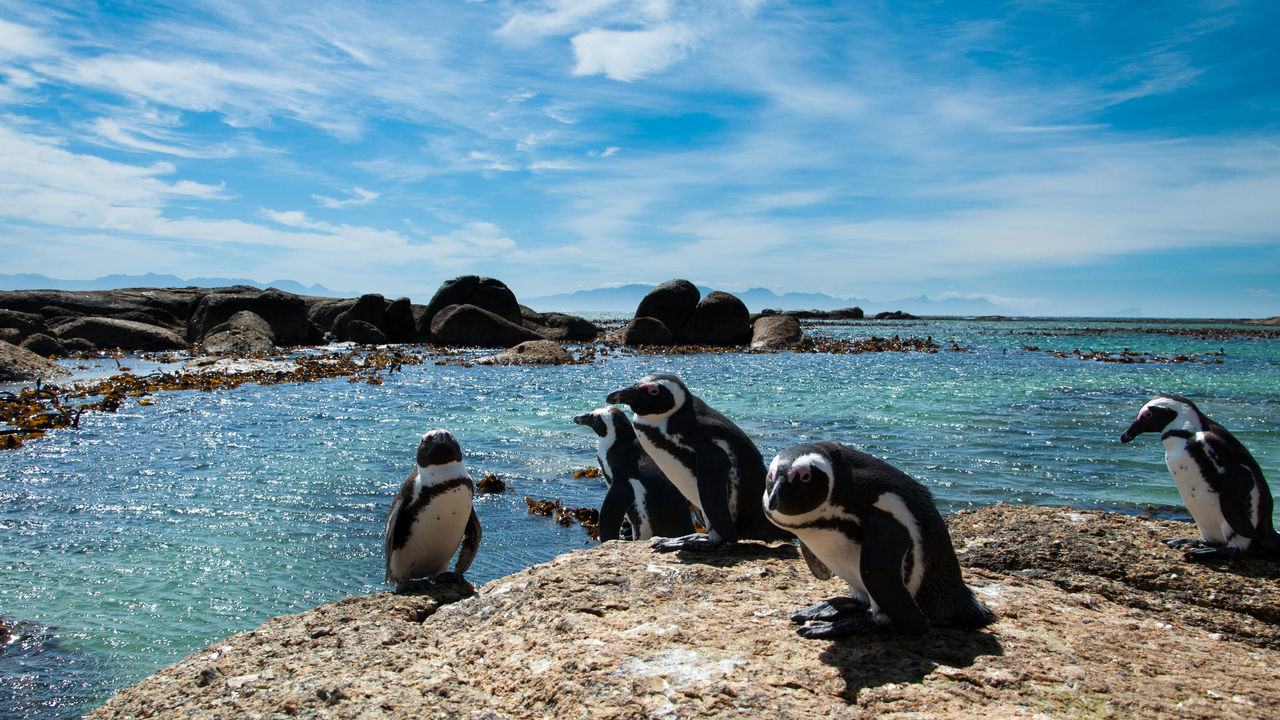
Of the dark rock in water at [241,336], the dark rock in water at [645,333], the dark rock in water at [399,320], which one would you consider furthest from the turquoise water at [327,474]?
the dark rock in water at [399,320]

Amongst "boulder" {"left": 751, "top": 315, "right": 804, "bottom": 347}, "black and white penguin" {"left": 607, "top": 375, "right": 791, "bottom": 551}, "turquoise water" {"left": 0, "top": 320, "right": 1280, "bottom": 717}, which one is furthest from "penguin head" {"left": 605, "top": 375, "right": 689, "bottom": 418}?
"boulder" {"left": 751, "top": 315, "right": 804, "bottom": 347}

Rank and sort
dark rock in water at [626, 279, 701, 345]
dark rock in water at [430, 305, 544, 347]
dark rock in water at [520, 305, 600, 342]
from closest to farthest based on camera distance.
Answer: dark rock in water at [430, 305, 544, 347], dark rock in water at [626, 279, 701, 345], dark rock in water at [520, 305, 600, 342]

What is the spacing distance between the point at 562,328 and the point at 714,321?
943cm

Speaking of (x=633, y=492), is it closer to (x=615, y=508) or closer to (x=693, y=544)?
(x=615, y=508)

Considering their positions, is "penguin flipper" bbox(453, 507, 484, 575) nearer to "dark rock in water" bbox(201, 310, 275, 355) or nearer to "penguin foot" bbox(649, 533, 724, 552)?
"penguin foot" bbox(649, 533, 724, 552)

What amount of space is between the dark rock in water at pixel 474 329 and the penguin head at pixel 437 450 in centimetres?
3287

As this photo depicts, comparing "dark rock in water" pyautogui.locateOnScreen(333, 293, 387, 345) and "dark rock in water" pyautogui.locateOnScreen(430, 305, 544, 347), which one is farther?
"dark rock in water" pyautogui.locateOnScreen(333, 293, 387, 345)

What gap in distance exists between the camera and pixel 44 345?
2770cm

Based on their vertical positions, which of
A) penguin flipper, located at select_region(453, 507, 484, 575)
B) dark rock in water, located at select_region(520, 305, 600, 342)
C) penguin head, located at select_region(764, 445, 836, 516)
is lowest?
penguin flipper, located at select_region(453, 507, 484, 575)

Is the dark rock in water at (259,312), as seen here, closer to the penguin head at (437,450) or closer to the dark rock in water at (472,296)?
the dark rock in water at (472,296)

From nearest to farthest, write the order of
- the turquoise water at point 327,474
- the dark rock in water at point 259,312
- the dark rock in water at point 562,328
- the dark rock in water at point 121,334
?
the turquoise water at point 327,474
the dark rock in water at point 121,334
the dark rock in water at point 259,312
the dark rock in water at point 562,328

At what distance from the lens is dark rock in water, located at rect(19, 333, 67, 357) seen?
89.7 ft

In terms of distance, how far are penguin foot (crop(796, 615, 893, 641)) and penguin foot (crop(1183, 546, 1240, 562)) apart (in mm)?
2674

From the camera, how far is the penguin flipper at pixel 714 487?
4578 millimetres
